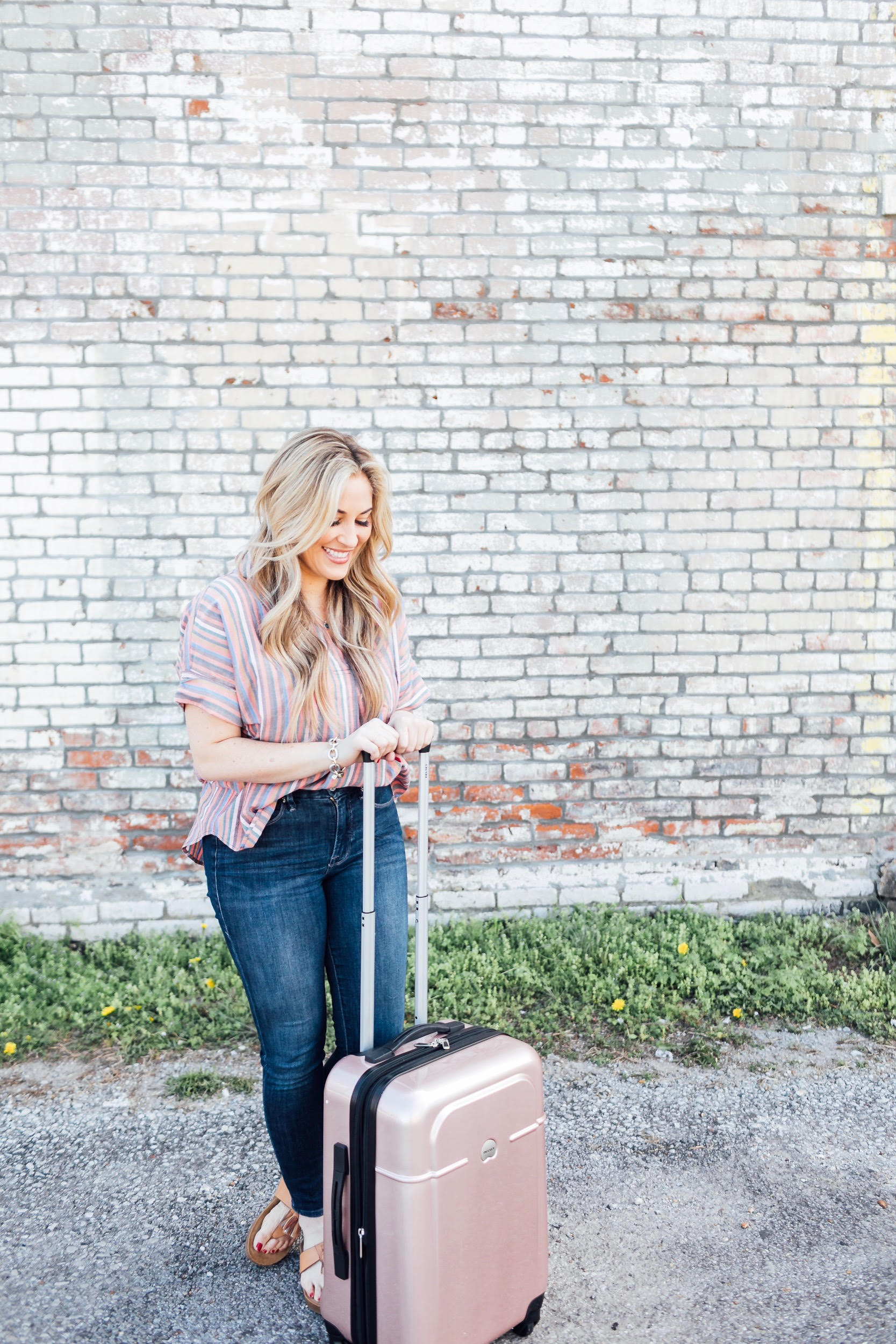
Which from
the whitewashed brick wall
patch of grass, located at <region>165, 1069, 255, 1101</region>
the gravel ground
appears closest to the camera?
the gravel ground

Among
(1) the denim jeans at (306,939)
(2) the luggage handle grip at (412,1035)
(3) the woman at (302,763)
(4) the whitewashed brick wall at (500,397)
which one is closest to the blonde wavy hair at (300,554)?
(3) the woman at (302,763)

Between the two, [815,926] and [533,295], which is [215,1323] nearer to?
[815,926]

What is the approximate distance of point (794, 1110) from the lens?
2.87 m

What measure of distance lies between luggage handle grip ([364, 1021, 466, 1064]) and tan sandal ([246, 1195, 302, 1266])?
2.00 feet

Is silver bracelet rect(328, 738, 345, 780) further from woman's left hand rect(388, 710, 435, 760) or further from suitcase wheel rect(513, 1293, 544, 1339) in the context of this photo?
suitcase wheel rect(513, 1293, 544, 1339)

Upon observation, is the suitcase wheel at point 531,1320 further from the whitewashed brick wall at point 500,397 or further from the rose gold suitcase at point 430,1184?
the whitewashed brick wall at point 500,397

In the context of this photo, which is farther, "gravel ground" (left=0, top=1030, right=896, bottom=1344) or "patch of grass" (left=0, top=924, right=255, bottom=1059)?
"patch of grass" (left=0, top=924, right=255, bottom=1059)

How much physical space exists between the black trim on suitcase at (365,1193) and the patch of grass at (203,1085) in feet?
4.02

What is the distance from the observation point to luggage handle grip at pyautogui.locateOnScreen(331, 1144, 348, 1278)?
6.06 ft

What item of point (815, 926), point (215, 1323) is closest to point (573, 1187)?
point (215, 1323)

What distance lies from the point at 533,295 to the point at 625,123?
0.76m

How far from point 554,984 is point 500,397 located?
2318mm

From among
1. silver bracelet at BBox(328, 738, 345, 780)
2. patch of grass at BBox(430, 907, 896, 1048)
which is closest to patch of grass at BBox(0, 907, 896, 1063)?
patch of grass at BBox(430, 907, 896, 1048)

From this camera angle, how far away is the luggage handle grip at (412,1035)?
190cm
